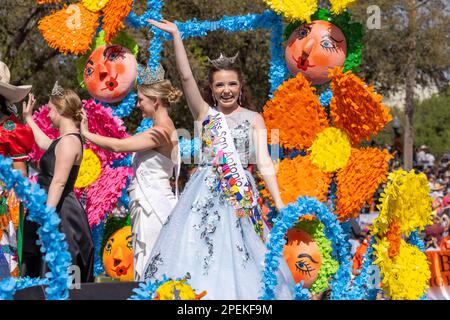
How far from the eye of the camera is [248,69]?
1588 centimetres

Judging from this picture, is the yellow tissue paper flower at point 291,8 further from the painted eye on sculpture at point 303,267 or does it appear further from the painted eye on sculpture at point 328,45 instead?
the painted eye on sculpture at point 303,267

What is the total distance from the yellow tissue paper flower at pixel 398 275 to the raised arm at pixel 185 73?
134 centimetres

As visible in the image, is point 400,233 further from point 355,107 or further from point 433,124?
point 433,124

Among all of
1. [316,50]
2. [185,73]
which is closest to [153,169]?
[185,73]

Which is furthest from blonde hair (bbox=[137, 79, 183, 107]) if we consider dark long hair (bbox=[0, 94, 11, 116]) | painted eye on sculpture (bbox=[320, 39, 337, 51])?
painted eye on sculpture (bbox=[320, 39, 337, 51])

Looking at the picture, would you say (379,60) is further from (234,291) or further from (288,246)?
(234,291)

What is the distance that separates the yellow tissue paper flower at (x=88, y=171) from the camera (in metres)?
7.24

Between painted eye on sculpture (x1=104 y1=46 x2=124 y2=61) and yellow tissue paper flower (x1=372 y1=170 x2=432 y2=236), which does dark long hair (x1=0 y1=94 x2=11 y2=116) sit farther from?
yellow tissue paper flower (x1=372 y1=170 x2=432 y2=236)

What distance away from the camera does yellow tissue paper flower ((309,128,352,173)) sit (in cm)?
658

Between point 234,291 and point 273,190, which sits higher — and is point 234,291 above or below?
below

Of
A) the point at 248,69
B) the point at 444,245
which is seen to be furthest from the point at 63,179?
the point at 248,69

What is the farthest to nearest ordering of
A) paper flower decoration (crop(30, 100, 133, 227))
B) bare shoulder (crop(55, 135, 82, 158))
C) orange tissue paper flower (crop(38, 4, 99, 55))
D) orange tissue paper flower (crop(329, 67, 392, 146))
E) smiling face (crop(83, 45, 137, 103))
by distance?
orange tissue paper flower (crop(38, 4, 99, 55))
smiling face (crop(83, 45, 137, 103))
paper flower decoration (crop(30, 100, 133, 227))
orange tissue paper flower (crop(329, 67, 392, 146))
bare shoulder (crop(55, 135, 82, 158))

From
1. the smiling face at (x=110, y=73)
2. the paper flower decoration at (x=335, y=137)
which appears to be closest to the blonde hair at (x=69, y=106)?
the paper flower decoration at (x=335, y=137)

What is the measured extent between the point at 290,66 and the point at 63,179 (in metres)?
2.63
